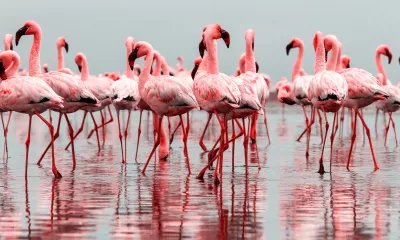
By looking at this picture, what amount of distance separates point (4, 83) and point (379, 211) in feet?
16.4

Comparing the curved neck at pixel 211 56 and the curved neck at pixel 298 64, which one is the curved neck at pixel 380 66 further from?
the curved neck at pixel 211 56

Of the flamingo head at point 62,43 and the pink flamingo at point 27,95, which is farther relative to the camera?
the flamingo head at point 62,43

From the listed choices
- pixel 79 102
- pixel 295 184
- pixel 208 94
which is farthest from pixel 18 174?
pixel 295 184

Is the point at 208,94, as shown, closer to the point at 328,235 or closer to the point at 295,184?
the point at 295,184

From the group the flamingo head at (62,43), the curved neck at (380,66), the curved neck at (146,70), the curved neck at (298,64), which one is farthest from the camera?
the flamingo head at (62,43)

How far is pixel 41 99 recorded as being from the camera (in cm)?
1091

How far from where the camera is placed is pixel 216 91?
1057cm

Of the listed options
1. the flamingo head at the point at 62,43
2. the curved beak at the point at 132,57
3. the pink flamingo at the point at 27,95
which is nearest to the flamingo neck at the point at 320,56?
the curved beak at the point at 132,57

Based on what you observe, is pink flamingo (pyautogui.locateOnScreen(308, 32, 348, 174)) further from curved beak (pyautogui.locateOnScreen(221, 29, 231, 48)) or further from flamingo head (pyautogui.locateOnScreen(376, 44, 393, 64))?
flamingo head (pyautogui.locateOnScreen(376, 44, 393, 64))

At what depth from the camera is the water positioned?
7422 mm

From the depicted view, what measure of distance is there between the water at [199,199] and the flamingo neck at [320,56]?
1.38 meters

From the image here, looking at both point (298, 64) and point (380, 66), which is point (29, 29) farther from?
point (380, 66)

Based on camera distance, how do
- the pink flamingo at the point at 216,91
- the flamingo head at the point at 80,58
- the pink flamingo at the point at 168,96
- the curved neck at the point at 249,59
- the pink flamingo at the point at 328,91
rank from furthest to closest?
the flamingo head at the point at 80,58 → the curved neck at the point at 249,59 → the pink flamingo at the point at 168,96 → the pink flamingo at the point at 328,91 → the pink flamingo at the point at 216,91

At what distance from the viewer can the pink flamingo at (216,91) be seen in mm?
10539
